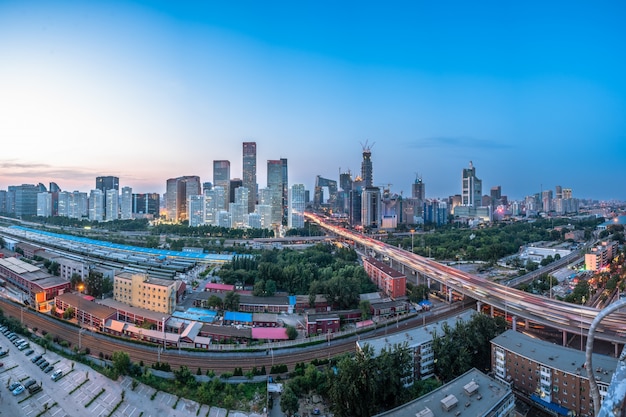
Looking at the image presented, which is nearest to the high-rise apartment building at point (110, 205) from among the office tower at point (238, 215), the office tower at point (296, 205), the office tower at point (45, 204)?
the office tower at point (45, 204)

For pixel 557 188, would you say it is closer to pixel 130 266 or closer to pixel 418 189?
pixel 418 189

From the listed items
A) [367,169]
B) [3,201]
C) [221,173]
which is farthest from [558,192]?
[3,201]

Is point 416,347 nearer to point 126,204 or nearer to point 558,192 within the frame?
point 126,204

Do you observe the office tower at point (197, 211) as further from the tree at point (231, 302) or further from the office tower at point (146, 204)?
the tree at point (231, 302)

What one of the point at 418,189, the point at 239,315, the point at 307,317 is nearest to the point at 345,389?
the point at 307,317

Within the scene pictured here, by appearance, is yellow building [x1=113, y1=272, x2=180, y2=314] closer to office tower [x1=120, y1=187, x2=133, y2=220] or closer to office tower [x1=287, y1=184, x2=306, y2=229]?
office tower [x1=287, y1=184, x2=306, y2=229]
